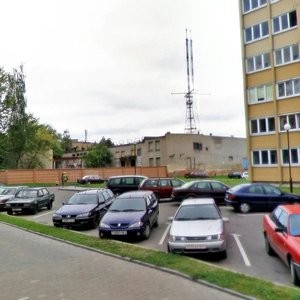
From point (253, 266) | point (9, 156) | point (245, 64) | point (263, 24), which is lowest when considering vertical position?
point (253, 266)

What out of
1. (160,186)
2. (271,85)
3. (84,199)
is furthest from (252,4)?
(84,199)

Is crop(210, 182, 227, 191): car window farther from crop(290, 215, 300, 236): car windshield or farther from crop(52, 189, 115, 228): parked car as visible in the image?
crop(290, 215, 300, 236): car windshield

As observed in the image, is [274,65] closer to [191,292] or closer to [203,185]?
[203,185]

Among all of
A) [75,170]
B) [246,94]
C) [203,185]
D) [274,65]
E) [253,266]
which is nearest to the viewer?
[253,266]

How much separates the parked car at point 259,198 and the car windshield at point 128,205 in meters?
6.16

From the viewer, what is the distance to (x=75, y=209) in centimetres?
1684

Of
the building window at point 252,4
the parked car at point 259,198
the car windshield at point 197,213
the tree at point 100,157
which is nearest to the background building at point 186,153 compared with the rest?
the tree at point 100,157

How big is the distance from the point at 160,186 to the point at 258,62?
17726 mm

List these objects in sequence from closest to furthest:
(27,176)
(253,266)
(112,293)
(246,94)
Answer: (112,293)
(253,266)
(246,94)
(27,176)

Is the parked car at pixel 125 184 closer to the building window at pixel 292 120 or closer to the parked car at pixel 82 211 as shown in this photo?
the parked car at pixel 82 211

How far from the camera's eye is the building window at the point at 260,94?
3581 cm

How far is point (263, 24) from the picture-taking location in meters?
36.6

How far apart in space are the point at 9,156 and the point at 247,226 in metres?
50.9

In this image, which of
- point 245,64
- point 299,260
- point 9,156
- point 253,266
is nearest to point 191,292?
point 299,260
